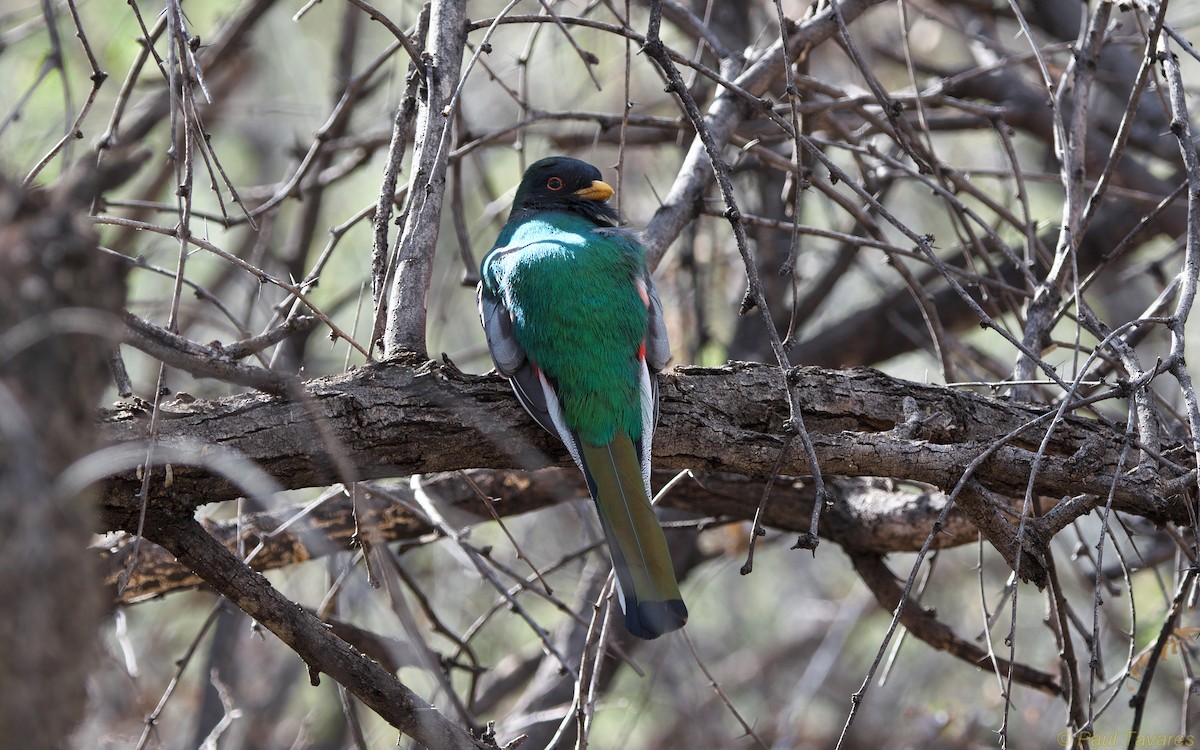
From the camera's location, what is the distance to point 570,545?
24.1ft

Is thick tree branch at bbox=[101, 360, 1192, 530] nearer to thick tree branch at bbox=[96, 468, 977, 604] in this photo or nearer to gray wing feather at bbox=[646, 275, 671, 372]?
gray wing feather at bbox=[646, 275, 671, 372]

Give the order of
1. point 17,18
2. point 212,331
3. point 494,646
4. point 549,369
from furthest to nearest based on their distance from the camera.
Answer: point 494,646, point 212,331, point 17,18, point 549,369

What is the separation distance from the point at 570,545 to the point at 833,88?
13.2 ft

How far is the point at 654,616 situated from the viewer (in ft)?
8.92

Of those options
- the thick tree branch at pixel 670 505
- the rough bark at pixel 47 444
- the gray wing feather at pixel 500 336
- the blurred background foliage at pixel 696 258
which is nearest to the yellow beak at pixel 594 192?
the blurred background foliage at pixel 696 258

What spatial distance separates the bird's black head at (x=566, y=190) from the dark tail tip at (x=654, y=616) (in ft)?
6.57

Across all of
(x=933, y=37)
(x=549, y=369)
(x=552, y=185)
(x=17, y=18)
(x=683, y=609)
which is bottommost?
(x=683, y=609)

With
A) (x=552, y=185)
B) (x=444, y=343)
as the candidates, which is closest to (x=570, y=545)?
(x=444, y=343)

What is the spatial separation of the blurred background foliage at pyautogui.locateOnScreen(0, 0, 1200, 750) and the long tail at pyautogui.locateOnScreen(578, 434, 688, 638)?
0.85m

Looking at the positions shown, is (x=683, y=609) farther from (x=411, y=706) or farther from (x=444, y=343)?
(x=444, y=343)

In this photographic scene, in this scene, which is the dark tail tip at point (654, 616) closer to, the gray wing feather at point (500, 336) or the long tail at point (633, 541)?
the long tail at point (633, 541)

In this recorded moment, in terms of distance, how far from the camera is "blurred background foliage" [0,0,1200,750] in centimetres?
457

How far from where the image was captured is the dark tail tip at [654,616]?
2.69 m

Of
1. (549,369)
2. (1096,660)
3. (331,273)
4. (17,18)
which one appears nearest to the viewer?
(1096,660)
